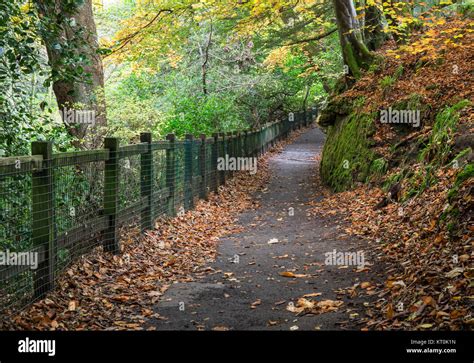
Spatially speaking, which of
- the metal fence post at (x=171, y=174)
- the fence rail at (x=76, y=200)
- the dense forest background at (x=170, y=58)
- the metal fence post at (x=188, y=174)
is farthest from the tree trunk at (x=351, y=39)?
the metal fence post at (x=171, y=174)

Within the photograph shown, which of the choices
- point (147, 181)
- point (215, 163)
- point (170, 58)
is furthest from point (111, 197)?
point (170, 58)

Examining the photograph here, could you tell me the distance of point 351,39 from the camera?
1720 centimetres

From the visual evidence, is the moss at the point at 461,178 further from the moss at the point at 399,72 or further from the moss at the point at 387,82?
the moss at the point at 399,72

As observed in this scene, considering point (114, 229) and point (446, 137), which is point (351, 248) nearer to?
point (446, 137)

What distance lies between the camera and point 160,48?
19875mm

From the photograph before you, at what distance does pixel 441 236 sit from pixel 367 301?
1.45m

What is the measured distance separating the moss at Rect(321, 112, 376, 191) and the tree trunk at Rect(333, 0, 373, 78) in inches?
72.0

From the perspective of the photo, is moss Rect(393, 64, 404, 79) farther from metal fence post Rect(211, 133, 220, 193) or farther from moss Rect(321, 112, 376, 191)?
metal fence post Rect(211, 133, 220, 193)

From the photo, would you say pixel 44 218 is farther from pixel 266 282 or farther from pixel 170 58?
pixel 170 58

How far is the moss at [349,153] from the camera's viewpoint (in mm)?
14039

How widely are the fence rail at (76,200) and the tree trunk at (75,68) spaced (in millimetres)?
1003

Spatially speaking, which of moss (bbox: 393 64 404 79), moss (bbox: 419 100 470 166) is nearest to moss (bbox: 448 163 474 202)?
moss (bbox: 419 100 470 166)

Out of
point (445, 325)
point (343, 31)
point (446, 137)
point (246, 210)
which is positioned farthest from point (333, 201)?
point (445, 325)

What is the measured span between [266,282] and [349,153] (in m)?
8.89
